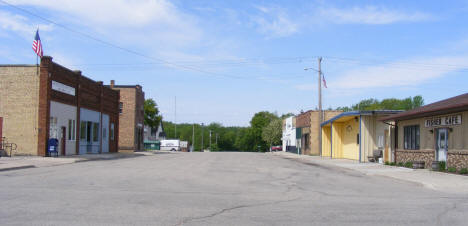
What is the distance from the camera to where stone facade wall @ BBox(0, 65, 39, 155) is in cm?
3002

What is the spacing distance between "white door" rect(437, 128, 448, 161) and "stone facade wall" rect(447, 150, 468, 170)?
67cm

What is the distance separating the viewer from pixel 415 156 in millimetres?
25500

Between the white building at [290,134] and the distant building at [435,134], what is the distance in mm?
40306

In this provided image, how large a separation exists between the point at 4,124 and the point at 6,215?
24467mm

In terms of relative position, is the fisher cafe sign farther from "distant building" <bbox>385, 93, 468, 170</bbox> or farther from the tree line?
the tree line

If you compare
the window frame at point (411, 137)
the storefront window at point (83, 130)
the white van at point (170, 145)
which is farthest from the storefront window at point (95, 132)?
the white van at point (170, 145)

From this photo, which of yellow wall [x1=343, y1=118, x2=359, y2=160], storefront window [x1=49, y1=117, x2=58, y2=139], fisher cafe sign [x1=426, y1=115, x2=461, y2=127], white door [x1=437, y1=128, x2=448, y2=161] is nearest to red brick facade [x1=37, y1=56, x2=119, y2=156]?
storefront window [x1=49, y1=117, x2=58, y2=139]

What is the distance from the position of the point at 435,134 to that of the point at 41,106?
949 inches

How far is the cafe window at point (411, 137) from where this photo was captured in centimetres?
2576

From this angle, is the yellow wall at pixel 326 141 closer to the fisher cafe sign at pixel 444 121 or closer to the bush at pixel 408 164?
the bush at pixel 408 164

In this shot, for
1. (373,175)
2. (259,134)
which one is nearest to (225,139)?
(259,134)

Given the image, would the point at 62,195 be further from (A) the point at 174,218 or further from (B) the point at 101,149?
(B) the point at 101,149

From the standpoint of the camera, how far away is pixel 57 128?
3250 cm

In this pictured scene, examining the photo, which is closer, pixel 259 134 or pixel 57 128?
pixel 57 128
